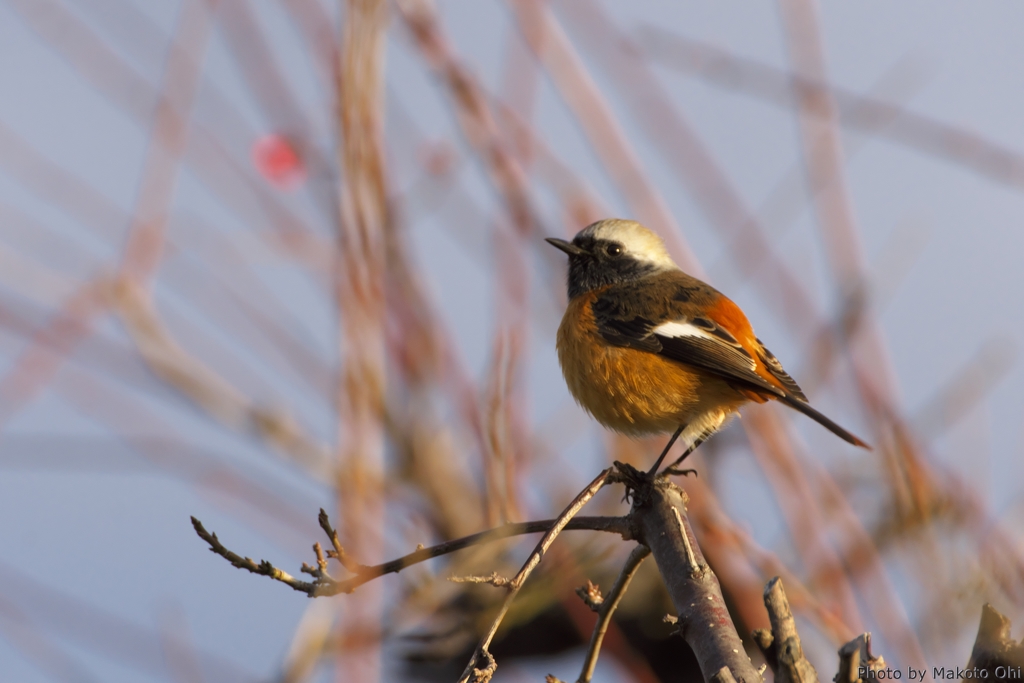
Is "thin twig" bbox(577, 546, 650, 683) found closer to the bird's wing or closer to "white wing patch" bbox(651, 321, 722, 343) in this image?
the bird's wing

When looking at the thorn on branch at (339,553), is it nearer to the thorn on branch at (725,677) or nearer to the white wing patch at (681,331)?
the thorn on branch at (725,677)

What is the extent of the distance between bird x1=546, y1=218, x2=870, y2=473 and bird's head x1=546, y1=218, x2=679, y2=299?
38 centimetres

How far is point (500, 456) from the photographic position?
2.82 meters

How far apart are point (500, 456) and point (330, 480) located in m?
0.84

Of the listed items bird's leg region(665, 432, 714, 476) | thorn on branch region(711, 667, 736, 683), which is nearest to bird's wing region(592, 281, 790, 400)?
bird's leg region(665, 432, 714, 476)

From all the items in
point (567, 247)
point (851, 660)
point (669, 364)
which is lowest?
point (851, 660)

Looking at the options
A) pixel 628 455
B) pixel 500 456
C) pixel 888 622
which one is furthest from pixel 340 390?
pixel 888 622

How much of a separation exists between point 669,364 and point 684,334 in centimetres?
15

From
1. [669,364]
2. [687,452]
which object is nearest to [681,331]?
[669,364]

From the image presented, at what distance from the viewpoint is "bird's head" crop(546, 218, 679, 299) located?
433 cm

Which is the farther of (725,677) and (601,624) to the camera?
(601,624)

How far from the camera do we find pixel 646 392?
3373 millimetres

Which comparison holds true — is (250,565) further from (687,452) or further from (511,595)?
(687,452)

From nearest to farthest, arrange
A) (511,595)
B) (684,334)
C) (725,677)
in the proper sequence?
(725,677) → (511,595) → (684,334)
